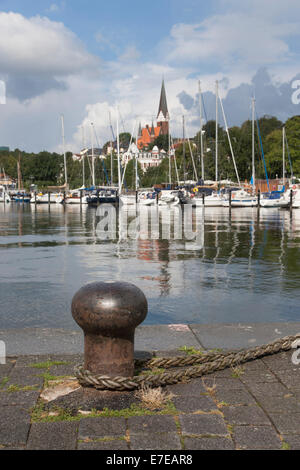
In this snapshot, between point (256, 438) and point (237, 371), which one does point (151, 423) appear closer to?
point (256, 438)

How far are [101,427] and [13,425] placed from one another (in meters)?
0.67

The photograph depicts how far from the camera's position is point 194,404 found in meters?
4.26

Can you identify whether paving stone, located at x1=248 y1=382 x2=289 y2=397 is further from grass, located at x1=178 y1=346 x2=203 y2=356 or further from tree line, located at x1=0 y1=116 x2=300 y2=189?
tree line, located at x1=0 y1=116 x2=300 y2=189

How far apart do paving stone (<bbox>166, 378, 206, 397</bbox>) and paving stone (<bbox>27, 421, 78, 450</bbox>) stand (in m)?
1.07

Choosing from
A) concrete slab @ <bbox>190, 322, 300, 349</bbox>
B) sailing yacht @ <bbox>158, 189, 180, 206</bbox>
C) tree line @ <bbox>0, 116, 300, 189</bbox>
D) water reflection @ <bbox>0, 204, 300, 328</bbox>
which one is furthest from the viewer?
tree line @ <bbox>0, 116, 300, 189</bbox>

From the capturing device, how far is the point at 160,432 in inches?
147

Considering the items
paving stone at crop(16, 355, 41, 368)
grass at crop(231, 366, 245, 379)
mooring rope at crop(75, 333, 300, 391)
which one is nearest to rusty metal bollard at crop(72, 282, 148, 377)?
mooring rope at crop(75, 333, 300, 391)

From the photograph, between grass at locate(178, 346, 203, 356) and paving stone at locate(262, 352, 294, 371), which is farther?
grass at locate(178, 346, 203, 356)

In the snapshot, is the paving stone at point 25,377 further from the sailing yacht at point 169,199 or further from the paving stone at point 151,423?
the sailing yacht at point 169,199

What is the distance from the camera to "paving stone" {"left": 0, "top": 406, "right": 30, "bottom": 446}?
3.67m

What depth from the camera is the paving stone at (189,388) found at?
4539 millimetres

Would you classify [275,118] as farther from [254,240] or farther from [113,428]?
[113,428]

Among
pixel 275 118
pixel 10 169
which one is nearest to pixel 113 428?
pixel 275 118

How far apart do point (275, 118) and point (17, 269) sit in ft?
394
